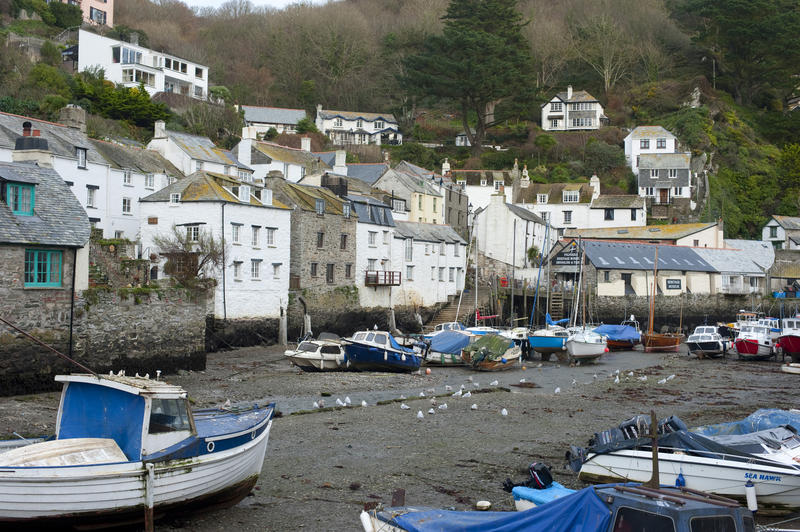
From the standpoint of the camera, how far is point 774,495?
13.6 metres

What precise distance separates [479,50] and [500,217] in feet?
86.3

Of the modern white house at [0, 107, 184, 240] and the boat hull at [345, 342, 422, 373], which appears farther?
the modern white house at [0, 107, 184, 240]

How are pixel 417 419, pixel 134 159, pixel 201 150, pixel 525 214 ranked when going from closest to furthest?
pixel 417 419 → pixel 134 159 → pixel 201 150 → pixel 525 214

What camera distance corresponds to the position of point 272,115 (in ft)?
300

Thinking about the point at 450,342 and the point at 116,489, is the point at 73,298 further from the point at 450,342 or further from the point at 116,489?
the point at 450,342

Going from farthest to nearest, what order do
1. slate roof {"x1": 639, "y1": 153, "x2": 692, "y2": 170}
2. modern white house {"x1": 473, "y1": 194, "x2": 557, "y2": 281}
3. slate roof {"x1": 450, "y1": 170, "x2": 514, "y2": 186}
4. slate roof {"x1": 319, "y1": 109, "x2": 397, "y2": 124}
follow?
slate roof {"x1": 319, "y1": 109, "x2": 397, "y2": 124} → slate roof {"x1": 450, "y1": 170, "x2": 514, "y2": 186} → slate roof {"x1": 639, "y1": 153, "x2": 692, "y2": 170} → modern white house {"x1": 473, "y1": 194, "x2": 557, "y2": 281}

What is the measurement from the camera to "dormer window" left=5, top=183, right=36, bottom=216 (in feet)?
77.6

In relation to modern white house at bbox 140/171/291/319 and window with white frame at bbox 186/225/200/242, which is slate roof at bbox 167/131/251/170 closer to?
modern white house at bbox 140/171/291/319

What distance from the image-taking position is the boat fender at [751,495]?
42.5 ft

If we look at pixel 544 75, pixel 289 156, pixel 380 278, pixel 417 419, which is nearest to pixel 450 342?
pixel 380 278

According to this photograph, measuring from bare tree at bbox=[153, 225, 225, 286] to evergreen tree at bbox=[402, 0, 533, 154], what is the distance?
167ft

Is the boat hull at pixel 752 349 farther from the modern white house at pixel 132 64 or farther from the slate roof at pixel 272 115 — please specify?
the slate roof at pixel 272 115

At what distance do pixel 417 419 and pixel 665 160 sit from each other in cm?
6466

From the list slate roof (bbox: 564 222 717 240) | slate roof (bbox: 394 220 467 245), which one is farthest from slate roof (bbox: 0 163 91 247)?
slate roof (bbox: 564 222 717 240)
